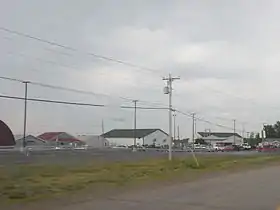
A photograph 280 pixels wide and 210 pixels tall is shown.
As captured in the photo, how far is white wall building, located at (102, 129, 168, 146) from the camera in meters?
161

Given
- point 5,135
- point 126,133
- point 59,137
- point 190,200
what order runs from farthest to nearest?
point 126,133
point 59,137
point 5,135
point 190,200

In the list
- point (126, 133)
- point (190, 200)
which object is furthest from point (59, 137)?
point (190, 200)

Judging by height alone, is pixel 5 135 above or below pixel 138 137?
below

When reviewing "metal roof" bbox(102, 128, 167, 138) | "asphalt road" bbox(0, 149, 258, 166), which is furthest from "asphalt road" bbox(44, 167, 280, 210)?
"metal roof" bbox(102, 128, 167, 138)

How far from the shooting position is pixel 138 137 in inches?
6348

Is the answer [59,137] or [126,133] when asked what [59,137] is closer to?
[59,137]

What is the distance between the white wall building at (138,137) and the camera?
529 feet

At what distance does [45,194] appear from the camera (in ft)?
57.8

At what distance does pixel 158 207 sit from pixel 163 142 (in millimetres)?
156531

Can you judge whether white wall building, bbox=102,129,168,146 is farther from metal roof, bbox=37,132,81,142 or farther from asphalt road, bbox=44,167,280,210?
asphalt road, bbox=44,167,280,210

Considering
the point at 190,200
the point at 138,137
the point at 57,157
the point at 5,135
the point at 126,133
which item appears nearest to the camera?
the point at 190,200

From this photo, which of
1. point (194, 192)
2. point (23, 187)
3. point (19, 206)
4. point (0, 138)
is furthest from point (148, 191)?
point (0, 138)

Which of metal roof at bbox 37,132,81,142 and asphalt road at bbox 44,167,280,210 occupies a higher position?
metal roof at bbox 37,132,81,142

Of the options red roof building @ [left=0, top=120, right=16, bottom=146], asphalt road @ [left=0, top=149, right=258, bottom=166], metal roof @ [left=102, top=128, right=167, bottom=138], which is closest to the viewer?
red roof building @ [left=0, top=120, right=16, bottom=146]
